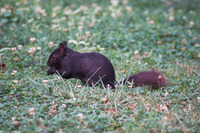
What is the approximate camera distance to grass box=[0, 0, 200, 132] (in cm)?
327

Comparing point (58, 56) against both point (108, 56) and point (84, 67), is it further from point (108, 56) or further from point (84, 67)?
point (108, 56)

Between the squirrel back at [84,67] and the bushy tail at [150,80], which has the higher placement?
the squirrel back at [84,67]

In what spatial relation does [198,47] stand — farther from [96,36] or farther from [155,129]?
[155,129]

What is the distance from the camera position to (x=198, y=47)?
6.17 metres

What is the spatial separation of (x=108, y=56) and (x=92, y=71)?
4.47 feet

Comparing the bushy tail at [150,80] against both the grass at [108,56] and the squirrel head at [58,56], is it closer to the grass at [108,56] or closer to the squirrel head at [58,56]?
the grass at [108,56]

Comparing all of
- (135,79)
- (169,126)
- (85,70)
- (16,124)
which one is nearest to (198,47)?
(135,79)

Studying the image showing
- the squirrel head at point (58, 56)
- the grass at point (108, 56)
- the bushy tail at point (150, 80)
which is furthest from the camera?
the squirrel head at point (58, 56)

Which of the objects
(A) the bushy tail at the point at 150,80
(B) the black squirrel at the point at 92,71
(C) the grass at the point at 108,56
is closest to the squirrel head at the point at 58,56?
(B) the black squirrel at the point at 92,71

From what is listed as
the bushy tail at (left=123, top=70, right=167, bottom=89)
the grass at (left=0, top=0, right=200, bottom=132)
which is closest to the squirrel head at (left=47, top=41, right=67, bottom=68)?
the grass at (left=0, top=0, right=200, bottom=132)

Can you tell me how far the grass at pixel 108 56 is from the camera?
3271 mm

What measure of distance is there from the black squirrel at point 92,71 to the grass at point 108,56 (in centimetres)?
14

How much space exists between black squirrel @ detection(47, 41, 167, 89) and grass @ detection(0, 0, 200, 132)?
14cm

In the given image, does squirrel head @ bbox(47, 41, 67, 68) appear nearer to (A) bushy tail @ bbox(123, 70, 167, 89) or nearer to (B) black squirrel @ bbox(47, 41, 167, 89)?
(B) black squirrel @ bbox(47, 41, 167, 89)
